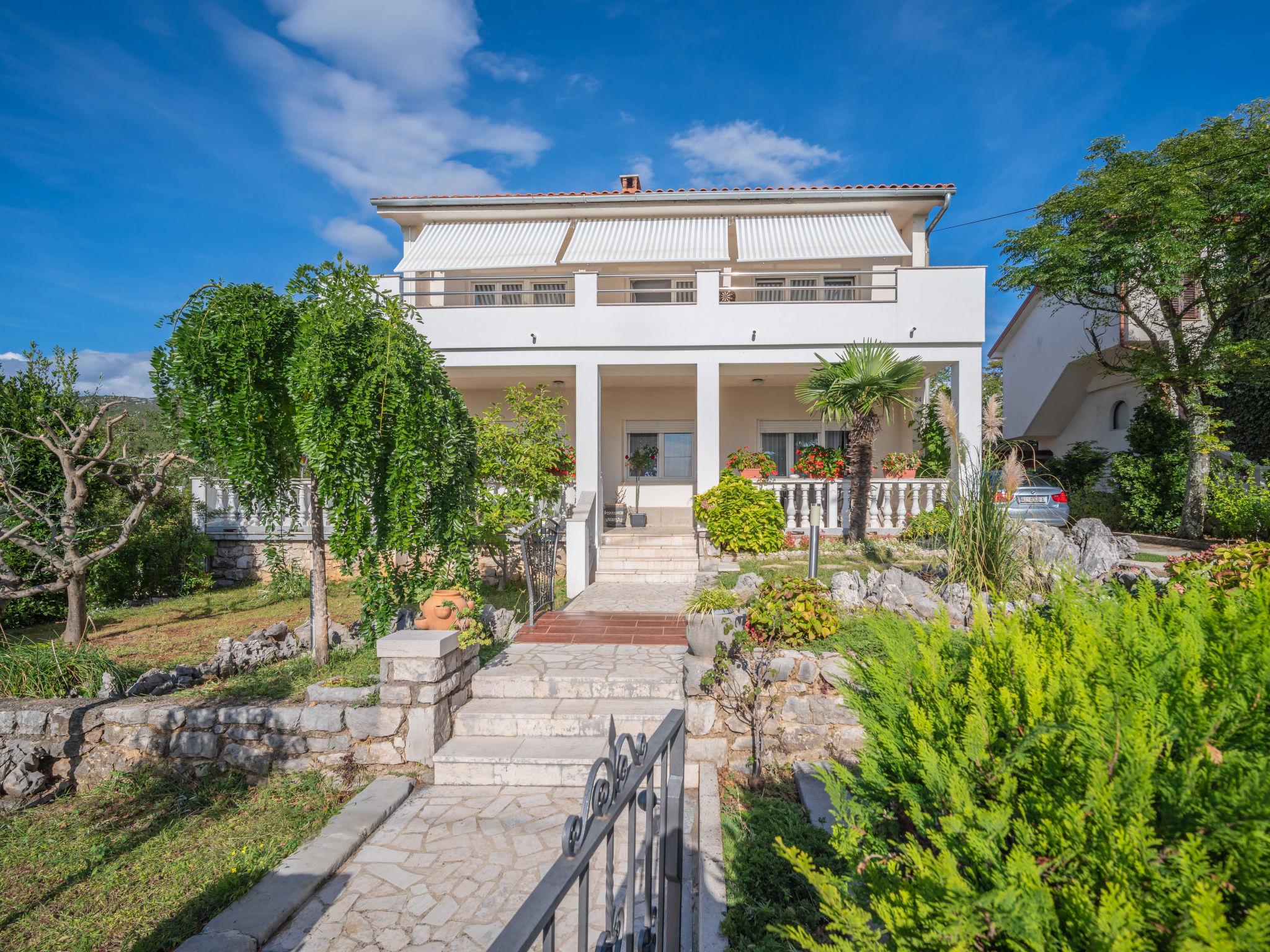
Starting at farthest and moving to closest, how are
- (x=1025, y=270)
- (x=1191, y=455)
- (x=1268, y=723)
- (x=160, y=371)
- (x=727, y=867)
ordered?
1. (x=1025, y=270)
2. (x=1191, y=455)
3. (x=160, y=371)
4. (x=727, y=867)
5. (x=1268, y=723)

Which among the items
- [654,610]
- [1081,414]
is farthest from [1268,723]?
[1081,414]

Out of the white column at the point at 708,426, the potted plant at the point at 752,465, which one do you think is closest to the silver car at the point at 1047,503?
the potted plant at the point at 752,465

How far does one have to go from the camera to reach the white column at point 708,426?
11055 mm

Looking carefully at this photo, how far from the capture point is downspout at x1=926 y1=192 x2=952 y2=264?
41.3ft

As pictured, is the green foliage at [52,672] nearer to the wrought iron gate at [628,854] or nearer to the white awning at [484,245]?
the wrought iron gate at [628,854]

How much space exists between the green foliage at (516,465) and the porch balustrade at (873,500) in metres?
4.17

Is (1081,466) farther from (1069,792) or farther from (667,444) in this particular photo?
(1069,792)

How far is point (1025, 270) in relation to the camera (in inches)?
537

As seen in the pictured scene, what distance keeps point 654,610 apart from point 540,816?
416cm

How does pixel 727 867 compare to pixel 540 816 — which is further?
pixel 540 816

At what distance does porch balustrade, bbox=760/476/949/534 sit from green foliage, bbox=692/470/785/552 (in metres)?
0.67

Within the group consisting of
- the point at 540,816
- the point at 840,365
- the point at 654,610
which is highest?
the point at 840,365

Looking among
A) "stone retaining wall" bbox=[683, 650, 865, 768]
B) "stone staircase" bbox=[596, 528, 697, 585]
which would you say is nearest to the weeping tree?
"stone retaining wall" bbox=[683, 650, 865, 768]

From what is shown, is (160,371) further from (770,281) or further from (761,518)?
(770,281)
